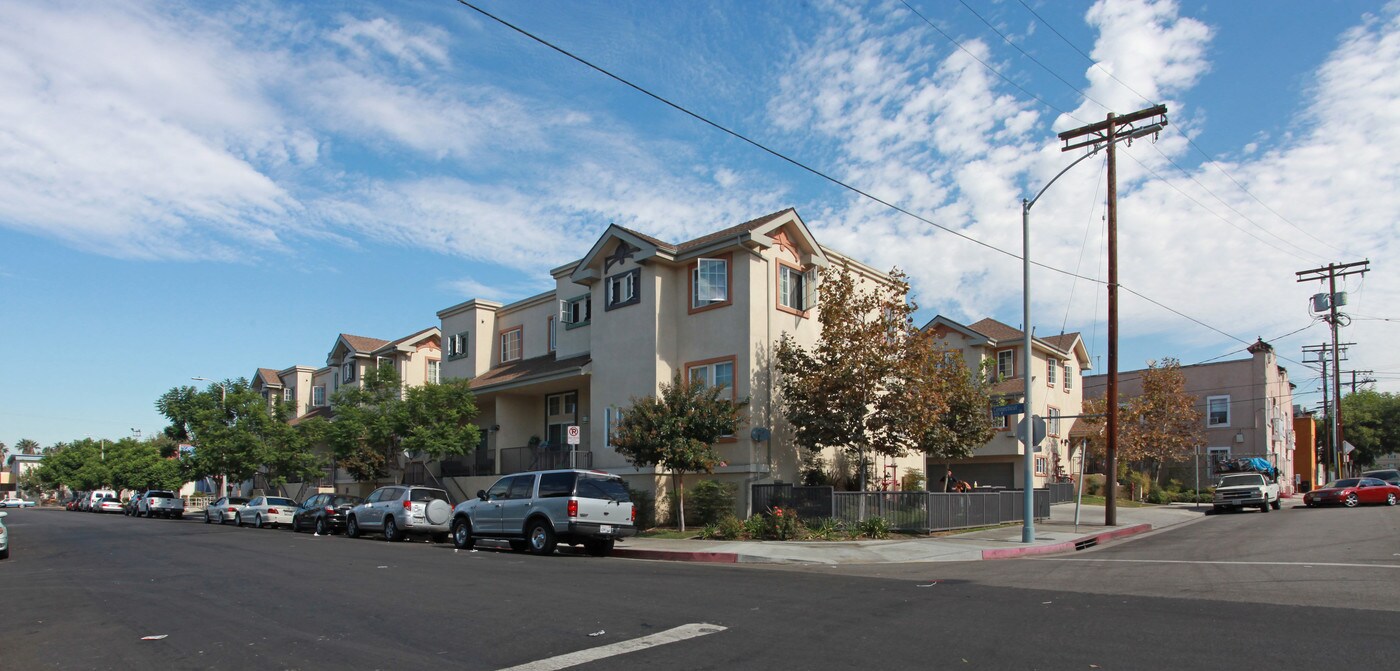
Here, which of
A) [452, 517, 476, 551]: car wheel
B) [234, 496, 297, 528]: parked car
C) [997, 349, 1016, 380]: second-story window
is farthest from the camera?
[997, 349, 1016, 380]: second-story window

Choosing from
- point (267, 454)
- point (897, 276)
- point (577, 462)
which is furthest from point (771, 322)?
point (267, 454)

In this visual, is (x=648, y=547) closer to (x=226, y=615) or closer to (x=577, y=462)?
(x=577, y=462)

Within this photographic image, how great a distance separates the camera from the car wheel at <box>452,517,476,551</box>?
21.6 m

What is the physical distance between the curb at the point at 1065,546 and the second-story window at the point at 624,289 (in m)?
13.0

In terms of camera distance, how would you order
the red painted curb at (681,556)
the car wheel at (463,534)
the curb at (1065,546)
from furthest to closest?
the car wheel at (463,534), the curb at (1065,546), the red painted curb at (681,556)

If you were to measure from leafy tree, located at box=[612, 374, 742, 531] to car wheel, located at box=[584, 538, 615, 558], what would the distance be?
3427 mm

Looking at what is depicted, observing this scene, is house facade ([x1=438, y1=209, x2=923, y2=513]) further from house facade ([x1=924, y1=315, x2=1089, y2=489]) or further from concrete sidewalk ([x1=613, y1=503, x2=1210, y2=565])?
house facade ([x1=924, y1=315, x2=1089, y2=489])

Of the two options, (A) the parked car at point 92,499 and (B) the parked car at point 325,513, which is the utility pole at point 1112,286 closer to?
(B) the parked car at point 325,513

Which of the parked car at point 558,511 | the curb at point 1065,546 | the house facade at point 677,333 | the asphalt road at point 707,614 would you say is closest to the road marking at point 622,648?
the asphalt road at point 707,614

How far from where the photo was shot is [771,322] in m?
25.5

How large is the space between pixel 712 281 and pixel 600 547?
29.5 feet

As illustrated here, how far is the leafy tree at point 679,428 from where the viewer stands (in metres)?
22.6

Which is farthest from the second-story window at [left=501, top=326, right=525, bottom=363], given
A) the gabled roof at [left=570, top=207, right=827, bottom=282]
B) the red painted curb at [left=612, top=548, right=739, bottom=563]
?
the red painted curb at [left=612, top=548, right=739, bottom=563]

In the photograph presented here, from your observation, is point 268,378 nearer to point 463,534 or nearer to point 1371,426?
point 463,534
